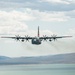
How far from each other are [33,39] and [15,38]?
25.6ft

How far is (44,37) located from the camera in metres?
185

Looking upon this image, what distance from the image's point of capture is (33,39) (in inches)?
7141

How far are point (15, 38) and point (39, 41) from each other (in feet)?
36.0

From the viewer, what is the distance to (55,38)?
186 meters

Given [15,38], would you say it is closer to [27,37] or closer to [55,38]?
[27,37]

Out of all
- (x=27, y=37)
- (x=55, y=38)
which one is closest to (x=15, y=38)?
(x=27, y=37)

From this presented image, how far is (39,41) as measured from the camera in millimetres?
178625

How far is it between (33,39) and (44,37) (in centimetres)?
620

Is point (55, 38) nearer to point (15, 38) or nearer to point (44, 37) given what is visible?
point (44, 37)

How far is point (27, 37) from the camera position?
186 metres

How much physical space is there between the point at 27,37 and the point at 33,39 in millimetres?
5302

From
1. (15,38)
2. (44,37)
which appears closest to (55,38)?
(44,37)

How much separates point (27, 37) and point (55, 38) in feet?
40.4

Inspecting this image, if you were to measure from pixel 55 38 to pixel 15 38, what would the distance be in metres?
17.9
